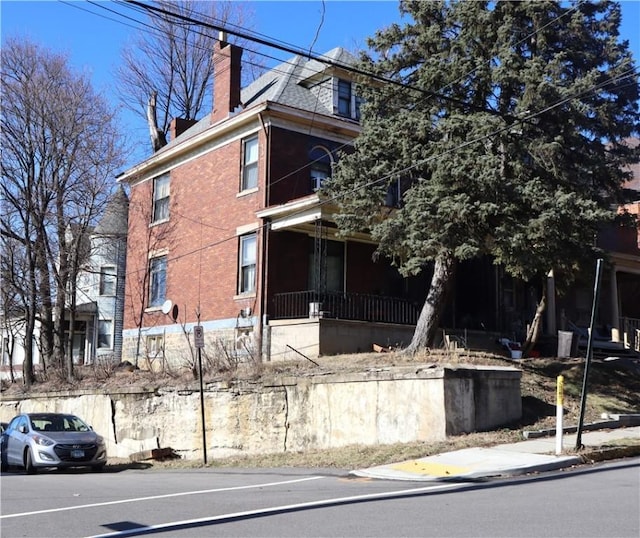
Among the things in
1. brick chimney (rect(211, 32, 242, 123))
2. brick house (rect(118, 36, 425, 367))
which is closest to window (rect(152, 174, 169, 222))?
brick house (rect(118, 36, 425, 367))

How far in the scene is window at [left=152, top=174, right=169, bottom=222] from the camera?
29188 mm

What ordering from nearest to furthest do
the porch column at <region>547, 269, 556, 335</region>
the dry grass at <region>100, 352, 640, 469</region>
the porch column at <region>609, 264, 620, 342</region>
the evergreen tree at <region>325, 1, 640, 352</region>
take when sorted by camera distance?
the dry grass at <region>100, 352, 640, 469</region> → the evergreen tree at <region>325, 1, 640, 352</region> → the porch column at <region>547, 269, 556, 335</region> → the porch column at <region>609, 264, 620, 342</region>

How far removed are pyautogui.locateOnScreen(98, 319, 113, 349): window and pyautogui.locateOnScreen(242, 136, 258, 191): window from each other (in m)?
15.0

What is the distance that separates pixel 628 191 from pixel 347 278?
911cm

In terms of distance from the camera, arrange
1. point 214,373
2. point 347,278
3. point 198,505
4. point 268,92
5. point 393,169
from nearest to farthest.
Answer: point 198,505
point 393,169
point 214,373
point 347,278
point 268,92

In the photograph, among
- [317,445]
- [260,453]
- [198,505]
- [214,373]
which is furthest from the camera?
[214,373]

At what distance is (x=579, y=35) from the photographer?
58.3 ft

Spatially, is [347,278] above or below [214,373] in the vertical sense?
above

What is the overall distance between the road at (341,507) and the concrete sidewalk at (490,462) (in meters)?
0.32

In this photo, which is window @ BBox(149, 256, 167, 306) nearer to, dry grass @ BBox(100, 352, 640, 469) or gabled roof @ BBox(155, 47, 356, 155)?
gabled roof @ BBox(155, 47, 356, 155)

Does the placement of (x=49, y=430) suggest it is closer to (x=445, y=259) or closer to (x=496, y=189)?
(x=445, y=259)

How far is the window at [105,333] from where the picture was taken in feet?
119

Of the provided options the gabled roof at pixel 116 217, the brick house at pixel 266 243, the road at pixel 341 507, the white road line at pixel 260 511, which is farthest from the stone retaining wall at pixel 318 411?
the gabled roof at pixel 116 217

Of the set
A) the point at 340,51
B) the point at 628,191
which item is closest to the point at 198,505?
the point at 628,191
